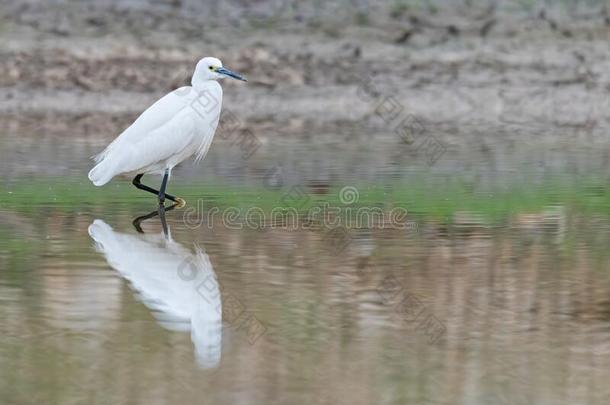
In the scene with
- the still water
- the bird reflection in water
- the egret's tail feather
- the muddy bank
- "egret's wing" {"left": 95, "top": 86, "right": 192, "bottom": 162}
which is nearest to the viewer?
the still water

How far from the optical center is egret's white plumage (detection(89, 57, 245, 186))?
1378 cm

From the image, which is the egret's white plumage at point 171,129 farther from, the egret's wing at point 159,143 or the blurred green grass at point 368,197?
the blurred green grass at point 368,197

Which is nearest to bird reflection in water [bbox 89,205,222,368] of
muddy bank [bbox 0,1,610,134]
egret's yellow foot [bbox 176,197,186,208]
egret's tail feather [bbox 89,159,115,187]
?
egret's yellow foot [bbox 176,197,186,208]

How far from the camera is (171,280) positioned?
391 inches

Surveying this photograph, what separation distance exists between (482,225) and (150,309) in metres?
4.31

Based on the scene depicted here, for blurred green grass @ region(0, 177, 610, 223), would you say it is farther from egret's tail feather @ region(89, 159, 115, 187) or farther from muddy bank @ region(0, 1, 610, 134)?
muddy bank @ region(0, 1, 610, 134)

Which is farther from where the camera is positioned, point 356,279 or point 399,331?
point 356,279

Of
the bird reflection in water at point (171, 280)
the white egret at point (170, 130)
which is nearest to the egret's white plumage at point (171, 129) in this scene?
the white egret at point (170, 130)

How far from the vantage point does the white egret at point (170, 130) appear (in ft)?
45.2

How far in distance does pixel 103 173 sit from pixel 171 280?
159 inches

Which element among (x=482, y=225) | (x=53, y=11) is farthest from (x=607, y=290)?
(x=53, y=11)

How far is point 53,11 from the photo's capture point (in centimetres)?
2534

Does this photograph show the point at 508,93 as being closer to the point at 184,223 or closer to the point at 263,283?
the point at 184,223

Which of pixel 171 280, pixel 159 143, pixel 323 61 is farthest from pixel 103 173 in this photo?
pixel 323 61
